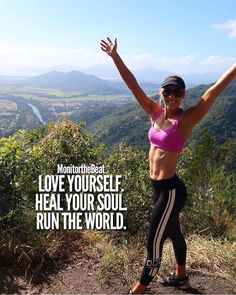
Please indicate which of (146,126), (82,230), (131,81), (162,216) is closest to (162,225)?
(162,216)

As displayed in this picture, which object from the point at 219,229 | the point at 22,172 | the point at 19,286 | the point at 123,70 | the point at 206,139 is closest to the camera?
the point at 123,70

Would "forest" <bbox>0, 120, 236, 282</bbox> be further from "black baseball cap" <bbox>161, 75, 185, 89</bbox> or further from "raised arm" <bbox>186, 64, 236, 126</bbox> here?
"black baseball cap" <bbox>161, 75, 185, 89</bbox>

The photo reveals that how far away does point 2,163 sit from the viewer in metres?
4.09

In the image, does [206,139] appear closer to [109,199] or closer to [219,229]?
[219,229]

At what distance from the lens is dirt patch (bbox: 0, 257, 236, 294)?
360 cm

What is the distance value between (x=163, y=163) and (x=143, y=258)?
58.8 inches

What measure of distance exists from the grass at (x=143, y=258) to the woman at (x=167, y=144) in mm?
573

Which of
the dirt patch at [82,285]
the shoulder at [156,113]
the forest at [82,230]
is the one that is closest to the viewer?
the shoulder at [156,113]

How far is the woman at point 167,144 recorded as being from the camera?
10.2 feet

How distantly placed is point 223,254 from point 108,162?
7.83 ft

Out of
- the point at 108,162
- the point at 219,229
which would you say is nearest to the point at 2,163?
the point at 108,162

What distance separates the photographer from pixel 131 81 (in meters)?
3.29

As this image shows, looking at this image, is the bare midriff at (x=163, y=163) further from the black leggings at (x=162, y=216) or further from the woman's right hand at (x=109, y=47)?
the woman's right hand at (x=109, y=47)

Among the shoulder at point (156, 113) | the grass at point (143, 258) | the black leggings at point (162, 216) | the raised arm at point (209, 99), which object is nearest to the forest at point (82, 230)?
the grass at point (143, 258)
